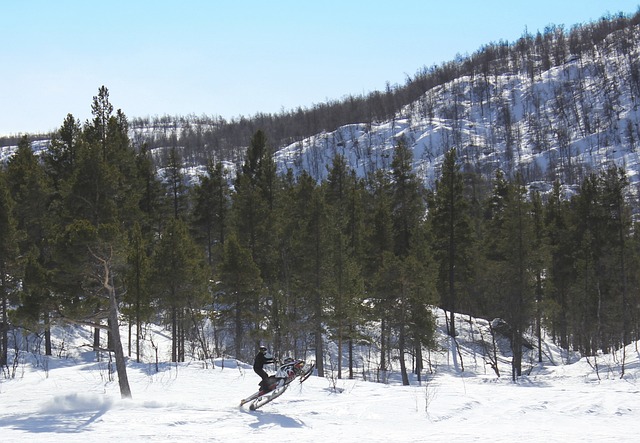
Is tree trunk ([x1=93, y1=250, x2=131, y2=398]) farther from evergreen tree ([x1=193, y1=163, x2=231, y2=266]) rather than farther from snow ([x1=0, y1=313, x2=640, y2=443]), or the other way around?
evergreen tree ([x1=193, y1=163, x2=231, y2=266])

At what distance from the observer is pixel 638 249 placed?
1810 inches

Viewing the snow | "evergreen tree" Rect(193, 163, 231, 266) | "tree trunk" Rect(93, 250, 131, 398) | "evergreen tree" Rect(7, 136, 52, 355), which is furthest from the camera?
"evergreen tree" Rect(193, 163, 231, 266)

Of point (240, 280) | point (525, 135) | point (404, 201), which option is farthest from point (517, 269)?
point (525, 135)

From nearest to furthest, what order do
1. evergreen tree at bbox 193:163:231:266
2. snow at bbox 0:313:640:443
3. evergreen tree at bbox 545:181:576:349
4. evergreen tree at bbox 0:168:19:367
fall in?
snow at bbox 0:313:640:443, evergreen tree at bbox 0:168:19:367, evergreen tree at bbox 545:181:576:349, evergreen tree at bbox 193:163:231:266

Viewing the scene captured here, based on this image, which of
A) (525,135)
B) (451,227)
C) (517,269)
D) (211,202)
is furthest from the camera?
(525,135)

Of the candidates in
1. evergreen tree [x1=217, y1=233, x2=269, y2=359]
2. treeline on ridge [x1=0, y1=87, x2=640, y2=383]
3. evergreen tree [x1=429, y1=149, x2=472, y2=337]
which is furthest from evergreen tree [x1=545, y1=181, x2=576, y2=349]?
evergreen tree [x1=217, y1=233, x2=269, y2=359]

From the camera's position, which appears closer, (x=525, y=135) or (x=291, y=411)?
(x=291, y=411)

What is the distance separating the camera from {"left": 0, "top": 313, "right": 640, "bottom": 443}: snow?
1122 centimetres

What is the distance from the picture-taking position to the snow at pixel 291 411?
36.8ft

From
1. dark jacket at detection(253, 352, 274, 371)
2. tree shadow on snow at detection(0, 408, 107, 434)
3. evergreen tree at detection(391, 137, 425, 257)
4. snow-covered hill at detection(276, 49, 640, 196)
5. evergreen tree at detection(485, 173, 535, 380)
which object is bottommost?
tree shadow on snow at detection(0, 408, 107, 434)

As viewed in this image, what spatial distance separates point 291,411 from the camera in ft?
45.6

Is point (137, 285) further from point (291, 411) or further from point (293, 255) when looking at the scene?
point (291, 411)

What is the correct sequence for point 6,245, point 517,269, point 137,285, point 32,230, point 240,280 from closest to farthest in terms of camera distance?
point 6,245 → point 137,285 → point 240,280 → point 517,269 → point 32,230

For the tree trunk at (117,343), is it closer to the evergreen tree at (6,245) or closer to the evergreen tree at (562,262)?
the evergreen tree at (6,245)
